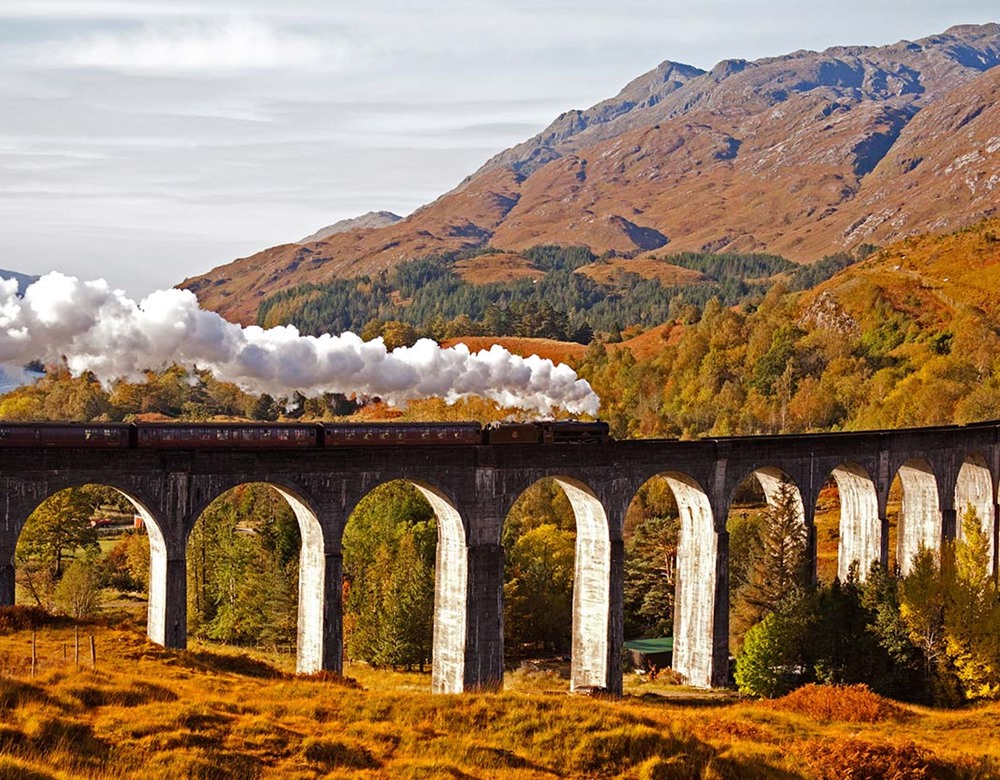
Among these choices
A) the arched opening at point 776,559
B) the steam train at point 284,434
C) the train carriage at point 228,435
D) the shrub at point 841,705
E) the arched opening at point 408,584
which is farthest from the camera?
A: the arched opening at point 776,559

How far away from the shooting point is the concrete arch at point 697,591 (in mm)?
54344

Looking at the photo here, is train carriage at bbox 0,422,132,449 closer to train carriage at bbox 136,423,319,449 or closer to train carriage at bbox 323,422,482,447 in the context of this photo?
train carriage at bbox 136,423,319,449

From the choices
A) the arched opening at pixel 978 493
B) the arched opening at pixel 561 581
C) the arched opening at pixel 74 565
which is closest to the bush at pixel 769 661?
the arched opening at pixel 561 581

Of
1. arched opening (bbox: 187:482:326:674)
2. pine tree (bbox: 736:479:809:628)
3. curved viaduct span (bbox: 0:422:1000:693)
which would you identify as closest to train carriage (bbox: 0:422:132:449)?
curved viaduct span (bbox: 0:422:1000:693)

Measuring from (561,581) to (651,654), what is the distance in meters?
11.1

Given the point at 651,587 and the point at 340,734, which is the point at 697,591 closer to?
the point at 651,587

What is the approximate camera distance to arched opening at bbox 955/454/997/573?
71125mm

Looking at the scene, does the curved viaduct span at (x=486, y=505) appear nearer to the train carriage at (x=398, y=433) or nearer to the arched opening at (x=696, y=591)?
the arched opening at (x=696, y=591)

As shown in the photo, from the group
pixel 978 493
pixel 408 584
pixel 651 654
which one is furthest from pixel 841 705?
pixel 978 493

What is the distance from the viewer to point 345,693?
33625 millimetres

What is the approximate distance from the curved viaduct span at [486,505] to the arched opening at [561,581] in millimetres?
137

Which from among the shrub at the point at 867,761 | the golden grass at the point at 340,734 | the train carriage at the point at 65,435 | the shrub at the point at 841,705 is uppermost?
the train carriage at the point at 65,435

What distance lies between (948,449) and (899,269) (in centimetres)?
9464

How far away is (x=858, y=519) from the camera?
6362cm
